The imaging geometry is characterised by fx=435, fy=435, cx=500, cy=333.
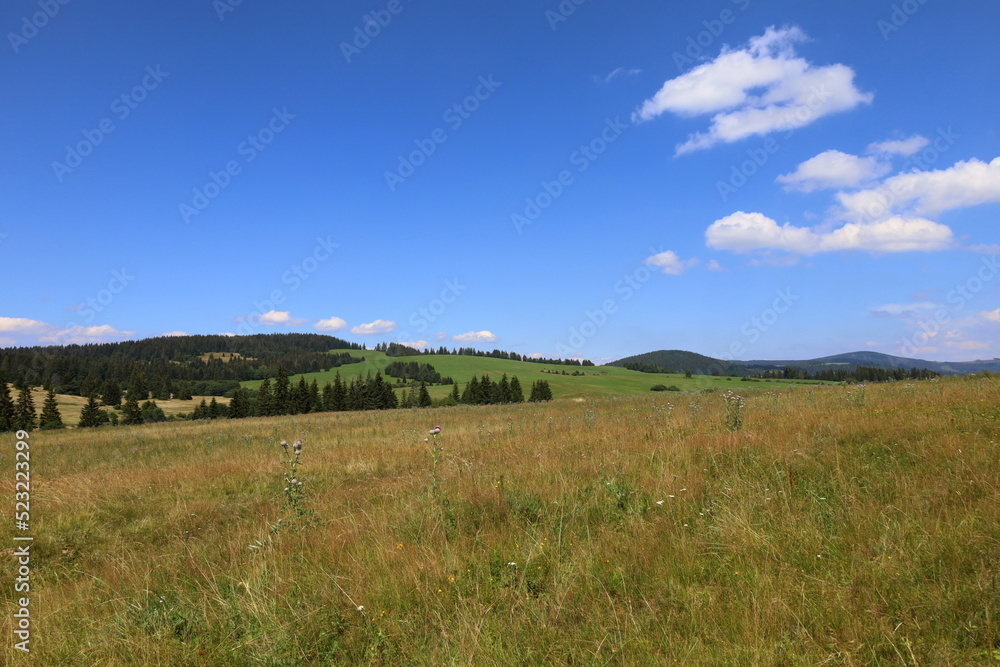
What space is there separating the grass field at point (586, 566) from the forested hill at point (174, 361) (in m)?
68.7

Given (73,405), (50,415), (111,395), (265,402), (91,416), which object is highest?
(111,395)

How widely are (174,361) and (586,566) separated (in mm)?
162638

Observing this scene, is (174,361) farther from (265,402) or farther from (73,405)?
(265,402)

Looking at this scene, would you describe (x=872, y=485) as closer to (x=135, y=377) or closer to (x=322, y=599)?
(x=322, y=599)

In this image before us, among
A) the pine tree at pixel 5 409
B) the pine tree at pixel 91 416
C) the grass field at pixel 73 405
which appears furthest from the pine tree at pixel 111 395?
the pine tree at pixel 5 409

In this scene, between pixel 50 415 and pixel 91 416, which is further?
pixel 91 416

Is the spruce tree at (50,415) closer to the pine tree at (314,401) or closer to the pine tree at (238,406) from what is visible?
the pine tree at (238,406)

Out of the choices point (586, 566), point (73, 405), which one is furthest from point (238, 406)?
point (586, 566)

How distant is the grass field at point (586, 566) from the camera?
7.50ft

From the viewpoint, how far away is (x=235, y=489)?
24.2 ft

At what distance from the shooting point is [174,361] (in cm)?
13175

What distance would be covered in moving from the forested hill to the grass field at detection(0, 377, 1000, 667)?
68705 mm

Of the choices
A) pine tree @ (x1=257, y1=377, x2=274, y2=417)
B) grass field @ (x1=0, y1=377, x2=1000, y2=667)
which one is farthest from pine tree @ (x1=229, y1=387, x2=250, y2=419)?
grass field @ (x1=0, y1=377, x2=1000, y2=667)

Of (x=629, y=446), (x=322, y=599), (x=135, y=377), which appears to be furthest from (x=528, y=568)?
(x=135, y=377)
